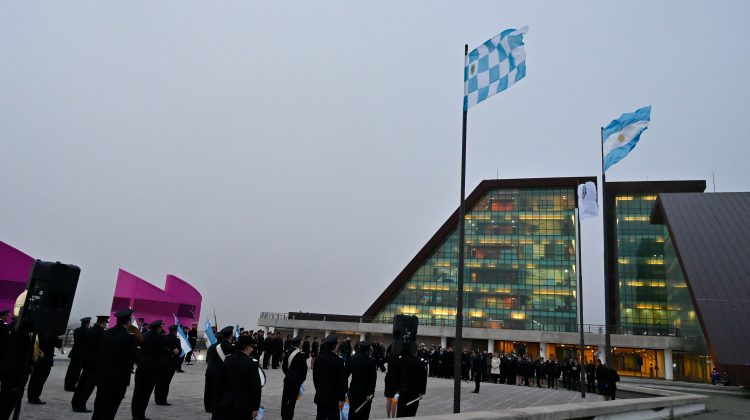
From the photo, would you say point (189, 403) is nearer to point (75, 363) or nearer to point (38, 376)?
point (38, 376)

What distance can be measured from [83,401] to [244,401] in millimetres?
5224

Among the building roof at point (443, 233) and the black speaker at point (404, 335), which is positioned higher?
the building roof at point (443, 233)

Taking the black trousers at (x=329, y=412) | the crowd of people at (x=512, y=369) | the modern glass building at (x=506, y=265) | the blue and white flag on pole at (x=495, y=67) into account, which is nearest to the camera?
the black trousers at (x=329, y=412)

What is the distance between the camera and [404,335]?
9.34m

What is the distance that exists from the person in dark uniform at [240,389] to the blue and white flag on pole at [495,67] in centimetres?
825

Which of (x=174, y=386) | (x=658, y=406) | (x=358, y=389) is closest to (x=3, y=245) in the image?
(x=174, y=386)

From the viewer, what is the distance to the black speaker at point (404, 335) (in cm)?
910

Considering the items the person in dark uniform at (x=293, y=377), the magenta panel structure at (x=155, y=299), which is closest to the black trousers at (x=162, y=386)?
the person in dark uniform at (x=293, y=377)

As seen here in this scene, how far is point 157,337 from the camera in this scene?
30.6 ft

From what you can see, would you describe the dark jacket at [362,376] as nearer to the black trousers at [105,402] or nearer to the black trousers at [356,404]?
the black trousers at [356,404]

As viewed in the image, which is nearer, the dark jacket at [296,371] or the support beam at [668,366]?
the dark jacket at [296,371]

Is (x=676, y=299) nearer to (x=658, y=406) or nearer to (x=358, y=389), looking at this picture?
(x=658, y=406)

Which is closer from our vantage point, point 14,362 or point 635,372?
point 14,362

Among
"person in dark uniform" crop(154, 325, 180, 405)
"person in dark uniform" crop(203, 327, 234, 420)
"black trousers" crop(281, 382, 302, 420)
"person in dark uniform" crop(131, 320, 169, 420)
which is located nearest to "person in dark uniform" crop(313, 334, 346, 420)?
"black trousers" crop(281, 382, 302, 420)
